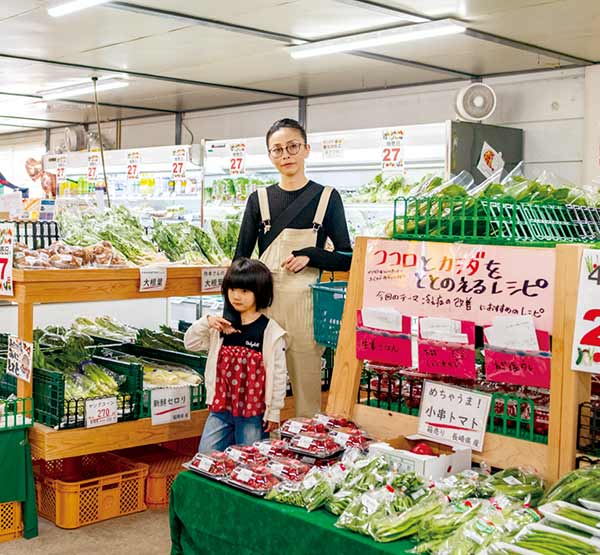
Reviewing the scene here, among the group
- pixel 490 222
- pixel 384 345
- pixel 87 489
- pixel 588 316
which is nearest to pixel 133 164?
pixel 87 489

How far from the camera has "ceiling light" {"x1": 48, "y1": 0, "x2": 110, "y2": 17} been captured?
511 cm

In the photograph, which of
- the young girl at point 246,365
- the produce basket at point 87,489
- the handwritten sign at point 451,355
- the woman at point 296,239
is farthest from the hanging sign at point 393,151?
the handwritten sign at point 451,355

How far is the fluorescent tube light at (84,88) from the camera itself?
8.38 meters

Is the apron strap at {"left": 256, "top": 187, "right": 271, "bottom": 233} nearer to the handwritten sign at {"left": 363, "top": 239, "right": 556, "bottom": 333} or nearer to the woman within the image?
the woman

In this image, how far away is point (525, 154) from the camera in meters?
7.34

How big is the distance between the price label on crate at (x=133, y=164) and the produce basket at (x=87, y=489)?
5.33m

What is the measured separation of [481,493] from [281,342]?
1.53m

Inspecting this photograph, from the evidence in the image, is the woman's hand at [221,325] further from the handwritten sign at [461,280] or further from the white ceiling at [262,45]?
the white ceiling at [262,45]

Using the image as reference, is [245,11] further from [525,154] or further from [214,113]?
[214,113]

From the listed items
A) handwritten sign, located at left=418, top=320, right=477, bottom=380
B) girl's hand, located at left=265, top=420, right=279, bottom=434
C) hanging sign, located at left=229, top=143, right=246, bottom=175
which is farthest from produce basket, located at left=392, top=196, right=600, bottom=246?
hanging sign, located at left=229, top=143, right=246, bottom=175

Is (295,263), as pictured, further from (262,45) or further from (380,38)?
(262,45)

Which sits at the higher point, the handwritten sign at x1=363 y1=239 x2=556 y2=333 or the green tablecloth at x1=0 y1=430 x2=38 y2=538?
the handwritten sign at x1=363 y1=239 x2=556 y2=333

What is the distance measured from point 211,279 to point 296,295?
85cm

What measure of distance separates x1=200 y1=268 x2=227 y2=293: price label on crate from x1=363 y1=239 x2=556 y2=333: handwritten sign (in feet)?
5.88
